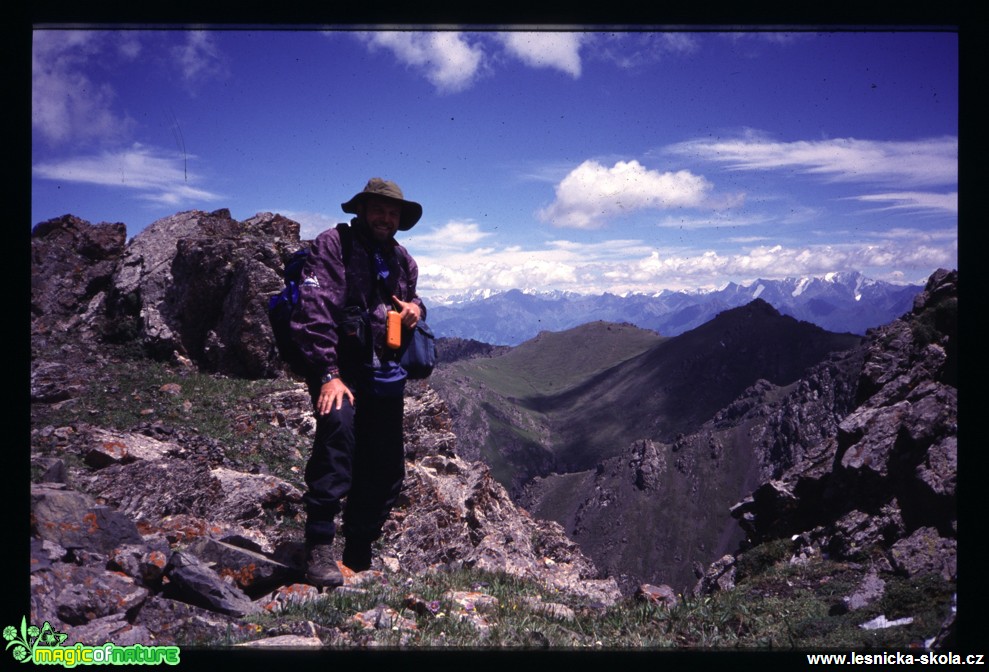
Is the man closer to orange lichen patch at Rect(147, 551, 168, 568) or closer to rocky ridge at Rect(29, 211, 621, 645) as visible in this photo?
rocky ridge at Rect(29, 211, 621, 645)

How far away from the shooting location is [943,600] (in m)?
5.08

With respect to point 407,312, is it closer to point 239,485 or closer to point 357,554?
point 357,554

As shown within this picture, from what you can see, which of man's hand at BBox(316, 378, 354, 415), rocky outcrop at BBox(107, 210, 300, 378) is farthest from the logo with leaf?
rocky outcrop at BBox(107, 210, 300, 378)

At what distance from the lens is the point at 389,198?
564 cm

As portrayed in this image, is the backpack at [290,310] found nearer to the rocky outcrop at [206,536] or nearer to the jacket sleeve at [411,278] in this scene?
the jacket sleeve at [411,278]

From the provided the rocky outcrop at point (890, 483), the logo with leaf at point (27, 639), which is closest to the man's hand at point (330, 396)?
the logo with leaf at point (27, 639)

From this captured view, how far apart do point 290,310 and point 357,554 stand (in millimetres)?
2894

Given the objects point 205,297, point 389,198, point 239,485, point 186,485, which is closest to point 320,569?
point 389,198

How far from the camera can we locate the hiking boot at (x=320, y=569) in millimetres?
5629

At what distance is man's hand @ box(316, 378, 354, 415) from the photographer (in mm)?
5262

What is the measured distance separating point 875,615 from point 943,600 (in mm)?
601

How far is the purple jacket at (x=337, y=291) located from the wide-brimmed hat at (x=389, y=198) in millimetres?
195

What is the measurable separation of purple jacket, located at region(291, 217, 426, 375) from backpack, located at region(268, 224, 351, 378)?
0.08 meters

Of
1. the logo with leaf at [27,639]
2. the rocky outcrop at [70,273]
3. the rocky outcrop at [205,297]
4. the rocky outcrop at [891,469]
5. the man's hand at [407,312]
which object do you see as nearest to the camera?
the logo with leaf at [27,639]
